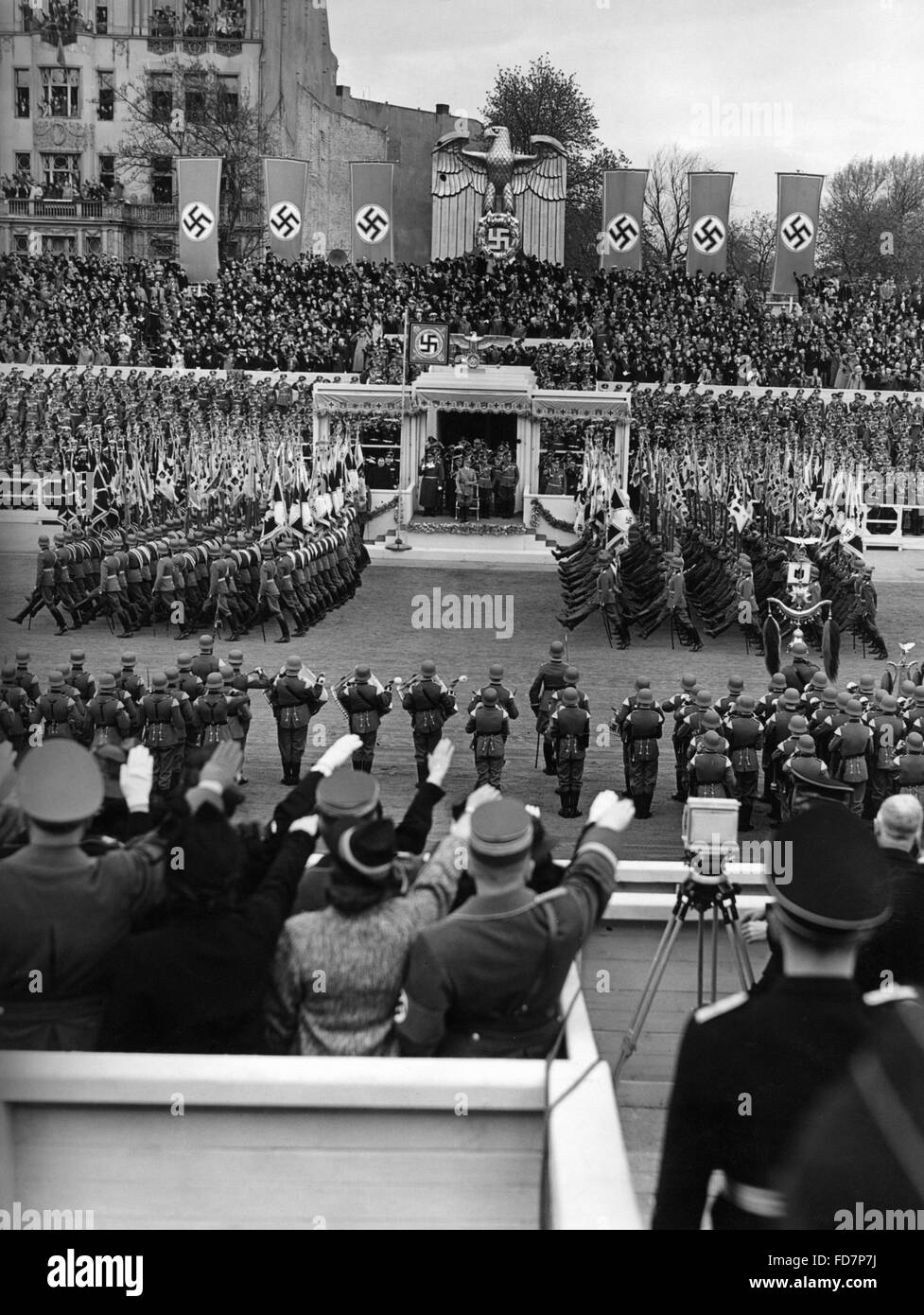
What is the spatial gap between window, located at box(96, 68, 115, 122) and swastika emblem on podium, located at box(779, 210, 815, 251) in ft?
57.8

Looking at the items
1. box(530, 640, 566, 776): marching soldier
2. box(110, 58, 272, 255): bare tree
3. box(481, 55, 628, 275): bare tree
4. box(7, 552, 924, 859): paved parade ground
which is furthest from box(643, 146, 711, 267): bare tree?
box(530, 640, 566, 776): marching soldier

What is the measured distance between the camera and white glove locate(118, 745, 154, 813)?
15.9 feet

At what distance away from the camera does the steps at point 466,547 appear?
2689 centimetres

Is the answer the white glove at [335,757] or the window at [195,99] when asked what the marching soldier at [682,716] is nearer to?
the white glove at [335,757]

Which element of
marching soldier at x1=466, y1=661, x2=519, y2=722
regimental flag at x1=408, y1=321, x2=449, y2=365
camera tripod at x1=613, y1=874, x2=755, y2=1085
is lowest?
marching soldier at x1=466, y1=661, x2=519, y2=722

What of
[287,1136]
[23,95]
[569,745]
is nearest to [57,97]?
[23,95]

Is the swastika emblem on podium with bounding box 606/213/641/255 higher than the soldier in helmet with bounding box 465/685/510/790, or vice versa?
the swastika emblem on podium with bounding box 606/213/641/255

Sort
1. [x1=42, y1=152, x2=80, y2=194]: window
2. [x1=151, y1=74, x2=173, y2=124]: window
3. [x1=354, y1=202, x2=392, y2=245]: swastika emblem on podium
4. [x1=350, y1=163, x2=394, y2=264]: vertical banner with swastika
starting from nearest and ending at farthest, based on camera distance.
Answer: [x1=350, y1=163, x2=394, y2=264]: vertical banner with swastika → [x1=354, y1=202, x2=392, y2=245]: swastika emblem on podium → [x1=151, y1=74, x2=173, y2=124]: window → [x1=42, y1=152, x2=80, y2=194]: window

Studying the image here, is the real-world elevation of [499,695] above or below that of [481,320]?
below

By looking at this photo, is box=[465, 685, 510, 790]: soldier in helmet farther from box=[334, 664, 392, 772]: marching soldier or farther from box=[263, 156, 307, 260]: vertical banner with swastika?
box=[263, 156, 307, 260]: vertical banner with swastika

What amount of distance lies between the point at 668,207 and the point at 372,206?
68.9 feet

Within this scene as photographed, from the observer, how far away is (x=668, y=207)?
5041 centimetres

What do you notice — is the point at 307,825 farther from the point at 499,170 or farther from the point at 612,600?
the point at 499,170
